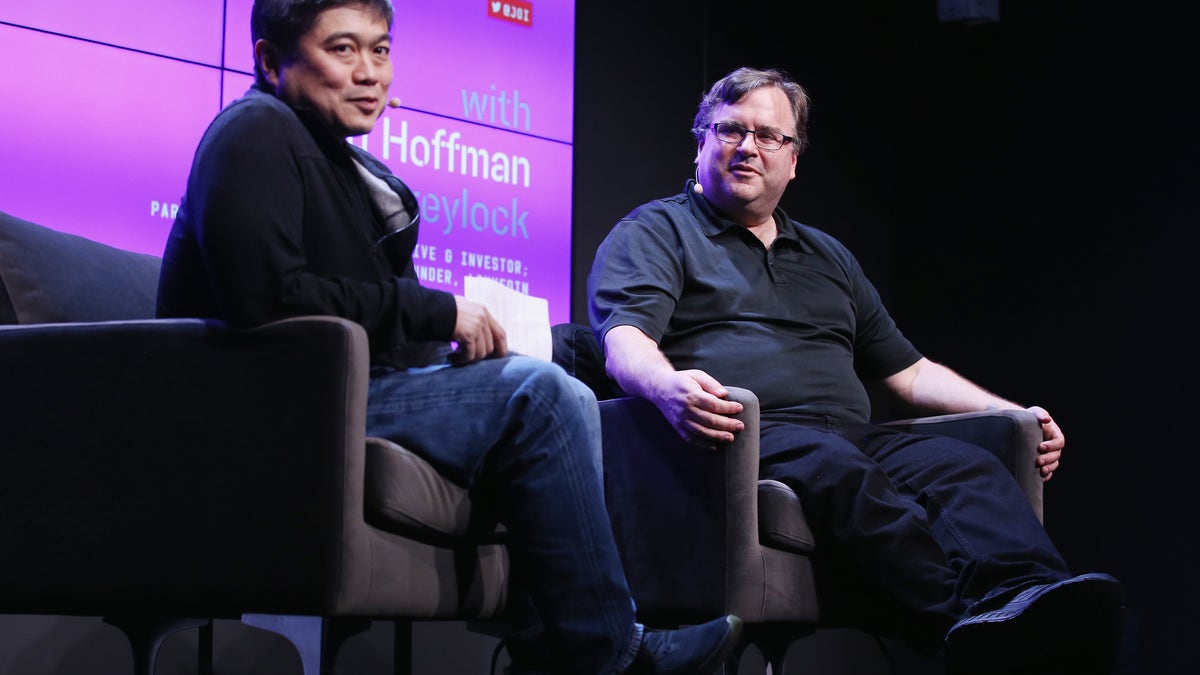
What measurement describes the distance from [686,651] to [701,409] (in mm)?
485

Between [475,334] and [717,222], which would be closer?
[475,334]

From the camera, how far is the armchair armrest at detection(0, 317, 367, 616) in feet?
5.76

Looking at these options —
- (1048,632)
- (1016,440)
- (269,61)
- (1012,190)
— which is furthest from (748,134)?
(1012,190)

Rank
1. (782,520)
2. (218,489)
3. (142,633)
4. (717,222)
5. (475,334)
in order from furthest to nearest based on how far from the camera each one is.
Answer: (717,222) → (782,520) → (142,633) → (475,334) → (218,489)

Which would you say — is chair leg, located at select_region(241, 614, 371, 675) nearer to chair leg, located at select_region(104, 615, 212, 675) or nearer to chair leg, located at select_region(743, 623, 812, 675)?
chair leg, located at select_region(104, 615, 212, 675)

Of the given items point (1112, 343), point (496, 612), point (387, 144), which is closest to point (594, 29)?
point (387, 144)

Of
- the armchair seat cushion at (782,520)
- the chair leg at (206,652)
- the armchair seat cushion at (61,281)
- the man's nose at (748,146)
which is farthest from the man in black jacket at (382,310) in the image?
the man's nose at (748,146)

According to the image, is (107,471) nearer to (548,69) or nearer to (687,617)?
(687,617)

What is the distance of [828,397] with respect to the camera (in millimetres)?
2678

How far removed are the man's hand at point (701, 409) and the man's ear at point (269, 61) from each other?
81 cm

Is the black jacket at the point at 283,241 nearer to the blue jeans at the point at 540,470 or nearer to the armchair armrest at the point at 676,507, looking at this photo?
the blue jeans at the point at 540,470

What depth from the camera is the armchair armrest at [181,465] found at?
1.76 metres

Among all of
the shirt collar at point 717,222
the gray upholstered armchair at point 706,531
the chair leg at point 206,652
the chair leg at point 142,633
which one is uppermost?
the shirt collar at point 717,222

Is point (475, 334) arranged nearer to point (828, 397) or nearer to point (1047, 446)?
point (828, 397)
